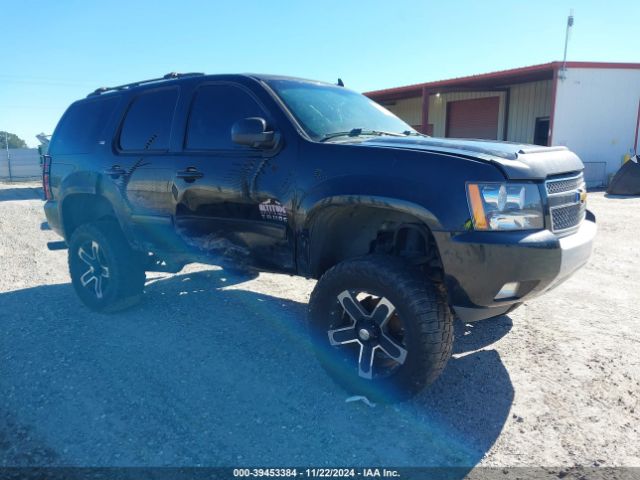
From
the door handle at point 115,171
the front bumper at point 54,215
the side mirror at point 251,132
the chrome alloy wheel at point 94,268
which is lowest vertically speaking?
the chrome alloy wheel at point 94,268

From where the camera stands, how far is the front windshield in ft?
11.6

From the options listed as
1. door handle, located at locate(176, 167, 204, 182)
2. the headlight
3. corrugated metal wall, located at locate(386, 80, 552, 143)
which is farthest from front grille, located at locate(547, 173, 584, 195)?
corrugated metal wall, located at locate(386, 80, 552, 143)

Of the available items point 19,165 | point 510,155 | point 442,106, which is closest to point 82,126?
point 510,155

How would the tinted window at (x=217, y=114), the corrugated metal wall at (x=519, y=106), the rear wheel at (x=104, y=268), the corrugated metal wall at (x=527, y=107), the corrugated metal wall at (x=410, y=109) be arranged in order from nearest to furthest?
the tinted window at (x=217, y=114), the rear wheel at (x=104, y=268), the corrugated metal wall at (x=527, y=107), the corrugated metal wall at (x=519, y=106), the corrugated metal wall at (x=410, y=109)

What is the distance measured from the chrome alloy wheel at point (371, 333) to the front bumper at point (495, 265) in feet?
1.35

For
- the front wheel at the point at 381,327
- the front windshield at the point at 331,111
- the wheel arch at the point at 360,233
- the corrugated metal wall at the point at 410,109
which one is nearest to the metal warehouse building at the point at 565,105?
the corrugated metal wall at the point at 410,109

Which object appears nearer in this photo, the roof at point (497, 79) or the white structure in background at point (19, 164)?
the roof at point (497, 79)

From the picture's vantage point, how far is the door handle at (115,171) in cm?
447

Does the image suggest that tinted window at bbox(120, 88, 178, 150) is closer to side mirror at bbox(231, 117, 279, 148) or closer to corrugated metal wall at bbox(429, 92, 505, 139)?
side mirror at bbox(231, 117, 279, 148)

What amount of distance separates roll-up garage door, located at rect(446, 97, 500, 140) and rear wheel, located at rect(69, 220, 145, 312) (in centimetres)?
2016

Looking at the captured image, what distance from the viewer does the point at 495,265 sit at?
8.56 feet

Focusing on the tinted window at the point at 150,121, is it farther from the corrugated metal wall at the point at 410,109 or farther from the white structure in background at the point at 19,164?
the white structure in background at the point at 19,164

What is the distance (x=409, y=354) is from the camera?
283 cm

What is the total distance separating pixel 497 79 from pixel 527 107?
8.00ft
